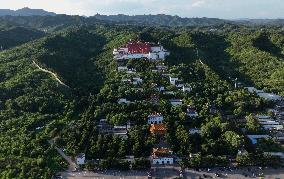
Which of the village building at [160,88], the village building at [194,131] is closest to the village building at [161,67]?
the village building at [160,88]

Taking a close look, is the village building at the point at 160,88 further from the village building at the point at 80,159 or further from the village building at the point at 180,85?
the village building at the point at 80,159

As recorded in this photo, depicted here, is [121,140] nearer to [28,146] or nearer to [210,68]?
[28,146]

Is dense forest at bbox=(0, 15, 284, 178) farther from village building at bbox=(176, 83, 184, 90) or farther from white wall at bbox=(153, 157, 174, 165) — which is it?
village building at bbox=(176, 83, 184, 90)

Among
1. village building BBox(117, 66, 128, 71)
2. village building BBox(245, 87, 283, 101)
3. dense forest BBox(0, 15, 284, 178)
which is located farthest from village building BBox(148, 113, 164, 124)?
village building BBox(117, 66, 128, 71)

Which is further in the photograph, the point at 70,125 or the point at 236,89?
the point at 236,89

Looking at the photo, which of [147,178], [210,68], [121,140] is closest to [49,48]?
[210,68]

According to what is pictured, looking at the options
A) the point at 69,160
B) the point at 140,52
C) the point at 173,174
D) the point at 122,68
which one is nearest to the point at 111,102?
the point at 69,160
